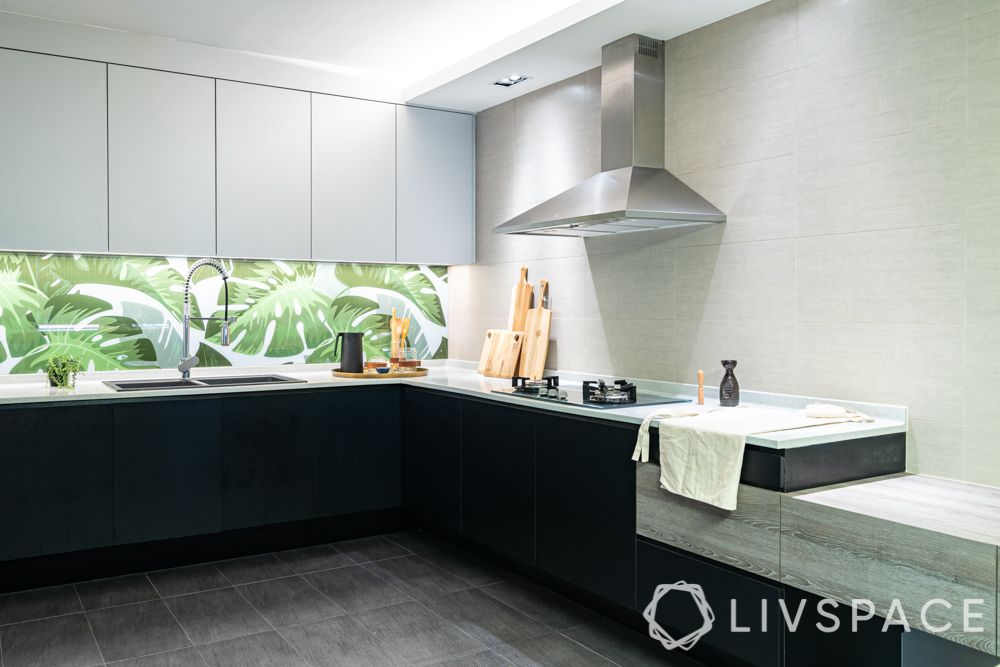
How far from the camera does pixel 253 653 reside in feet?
9.45

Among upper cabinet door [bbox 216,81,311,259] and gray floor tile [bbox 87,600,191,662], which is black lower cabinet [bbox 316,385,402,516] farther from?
gray floor tile [bbox 87,600,191,662]

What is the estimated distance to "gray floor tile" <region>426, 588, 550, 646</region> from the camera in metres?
3.04

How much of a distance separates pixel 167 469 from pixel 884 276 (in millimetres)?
3083

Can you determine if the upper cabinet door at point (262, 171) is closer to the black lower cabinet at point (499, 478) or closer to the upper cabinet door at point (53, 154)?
the upper cabinet door at point (53, 154)

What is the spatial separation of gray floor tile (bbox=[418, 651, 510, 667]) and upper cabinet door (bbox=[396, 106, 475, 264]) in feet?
8.12

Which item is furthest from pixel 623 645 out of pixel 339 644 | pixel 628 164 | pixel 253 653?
pixel 628 164

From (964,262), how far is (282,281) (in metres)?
3.47

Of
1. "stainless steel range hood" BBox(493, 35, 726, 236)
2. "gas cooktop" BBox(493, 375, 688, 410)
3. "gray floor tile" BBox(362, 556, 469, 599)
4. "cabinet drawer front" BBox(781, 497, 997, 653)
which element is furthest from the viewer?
"gray floor tile" BBox(362, 556, 469, 599)

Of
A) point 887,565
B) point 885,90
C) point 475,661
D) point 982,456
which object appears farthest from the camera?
point 475,661

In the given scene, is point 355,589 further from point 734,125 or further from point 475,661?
point 734,125

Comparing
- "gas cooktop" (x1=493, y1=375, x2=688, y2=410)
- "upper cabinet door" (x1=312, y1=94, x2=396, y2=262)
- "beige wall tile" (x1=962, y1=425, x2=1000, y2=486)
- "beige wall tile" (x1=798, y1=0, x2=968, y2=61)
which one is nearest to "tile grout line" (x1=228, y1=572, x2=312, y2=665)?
"gas cooktop" (x1=493, y1=375, x2=688, y2=410)

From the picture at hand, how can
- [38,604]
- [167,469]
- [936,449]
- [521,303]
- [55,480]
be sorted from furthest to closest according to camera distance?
[521,303], [167,469], [55,480], [38,604], [936,449]

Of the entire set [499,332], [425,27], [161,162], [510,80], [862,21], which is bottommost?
[499,332]

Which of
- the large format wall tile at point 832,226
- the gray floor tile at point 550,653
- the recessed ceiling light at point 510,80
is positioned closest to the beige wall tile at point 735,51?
the large format wall tile at point 832,226
